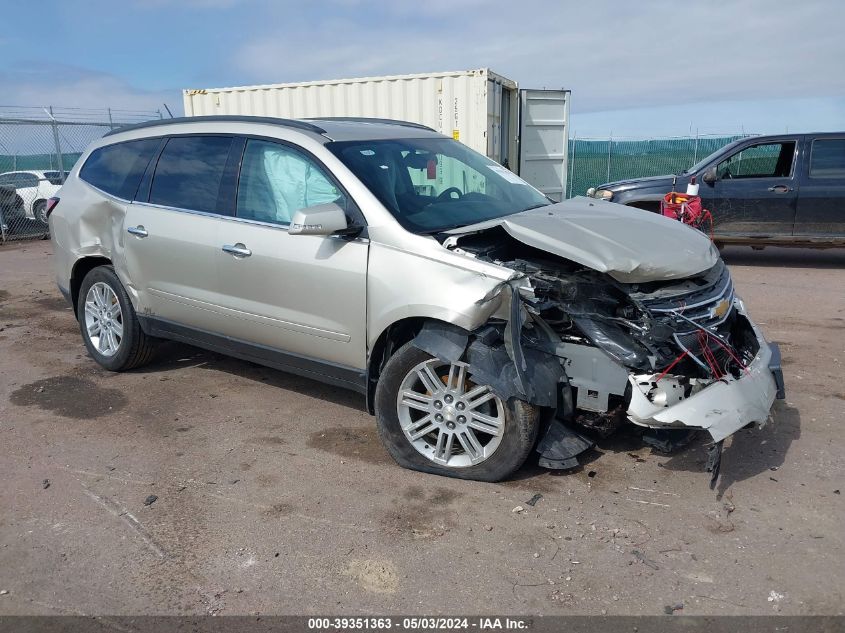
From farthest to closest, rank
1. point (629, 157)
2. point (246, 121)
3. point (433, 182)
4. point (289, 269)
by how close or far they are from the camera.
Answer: point (629, 157), point (246, 121), point (433, 182), point (289, 269)

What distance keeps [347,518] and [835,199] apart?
350 inches

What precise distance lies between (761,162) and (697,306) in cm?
746

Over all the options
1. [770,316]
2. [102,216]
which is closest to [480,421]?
[102,216]

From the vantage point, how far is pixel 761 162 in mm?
10047

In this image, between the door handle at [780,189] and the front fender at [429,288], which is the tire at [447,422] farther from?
the door handle at [780,189]

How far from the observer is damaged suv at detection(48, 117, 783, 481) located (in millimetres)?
3578

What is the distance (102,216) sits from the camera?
5.50 m

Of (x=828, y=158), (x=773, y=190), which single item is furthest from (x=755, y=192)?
(x=828, y=158)

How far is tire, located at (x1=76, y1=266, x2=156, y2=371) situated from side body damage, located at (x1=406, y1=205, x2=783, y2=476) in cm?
287

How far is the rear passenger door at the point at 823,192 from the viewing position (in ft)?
31.6

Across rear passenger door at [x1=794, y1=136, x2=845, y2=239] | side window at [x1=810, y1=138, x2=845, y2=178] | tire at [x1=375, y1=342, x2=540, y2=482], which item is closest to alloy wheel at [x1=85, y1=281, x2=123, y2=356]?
tire at [x1=375, y1=342, x2=540, y2=482]

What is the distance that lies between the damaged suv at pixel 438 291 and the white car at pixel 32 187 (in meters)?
11.5

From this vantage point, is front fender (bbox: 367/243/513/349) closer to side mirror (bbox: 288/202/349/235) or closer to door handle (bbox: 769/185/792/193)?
side mirror (bbox: 288/202/349/235)

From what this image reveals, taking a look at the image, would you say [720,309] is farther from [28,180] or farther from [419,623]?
[28,180]
